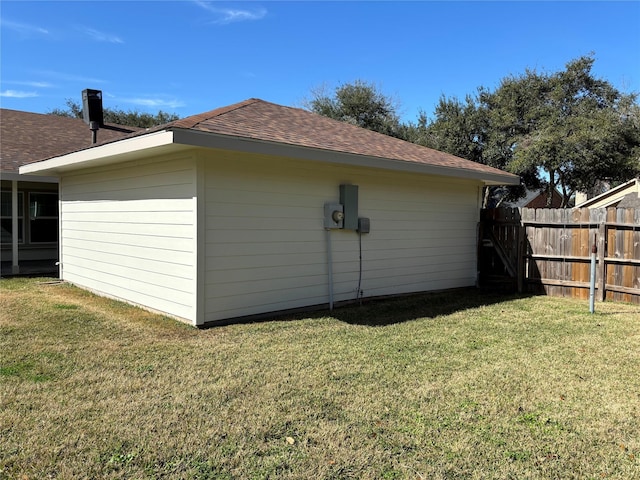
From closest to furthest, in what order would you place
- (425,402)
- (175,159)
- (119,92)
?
1. (425,402)
2. (175,159)
3. (119,92)

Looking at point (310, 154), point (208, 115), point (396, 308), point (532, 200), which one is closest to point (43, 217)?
point (208, 115)

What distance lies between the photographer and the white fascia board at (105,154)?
5465 millimetres

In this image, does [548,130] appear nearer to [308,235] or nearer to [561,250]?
[561,250]

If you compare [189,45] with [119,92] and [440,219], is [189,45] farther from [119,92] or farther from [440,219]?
[119,92]

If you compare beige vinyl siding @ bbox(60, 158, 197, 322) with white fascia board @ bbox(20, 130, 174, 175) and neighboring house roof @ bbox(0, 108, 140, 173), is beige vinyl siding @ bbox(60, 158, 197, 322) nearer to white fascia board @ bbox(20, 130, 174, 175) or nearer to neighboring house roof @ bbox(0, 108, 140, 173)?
white fascia board @ bbox(20, 130, 174, 175)

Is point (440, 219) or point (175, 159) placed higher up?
point (175, 159)

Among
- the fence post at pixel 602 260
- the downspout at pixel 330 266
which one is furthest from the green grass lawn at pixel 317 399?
the fence post at pixel 602 260

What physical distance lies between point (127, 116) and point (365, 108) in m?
16.7

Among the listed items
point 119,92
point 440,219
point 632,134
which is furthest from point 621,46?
point 119,92

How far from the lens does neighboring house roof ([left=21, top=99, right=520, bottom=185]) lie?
5.50 m

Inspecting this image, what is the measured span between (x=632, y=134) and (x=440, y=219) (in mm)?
17118

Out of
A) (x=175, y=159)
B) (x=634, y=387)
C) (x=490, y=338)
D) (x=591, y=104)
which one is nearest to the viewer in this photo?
(x=634, y=387)

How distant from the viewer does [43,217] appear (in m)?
12.9

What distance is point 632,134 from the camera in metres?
20.9
